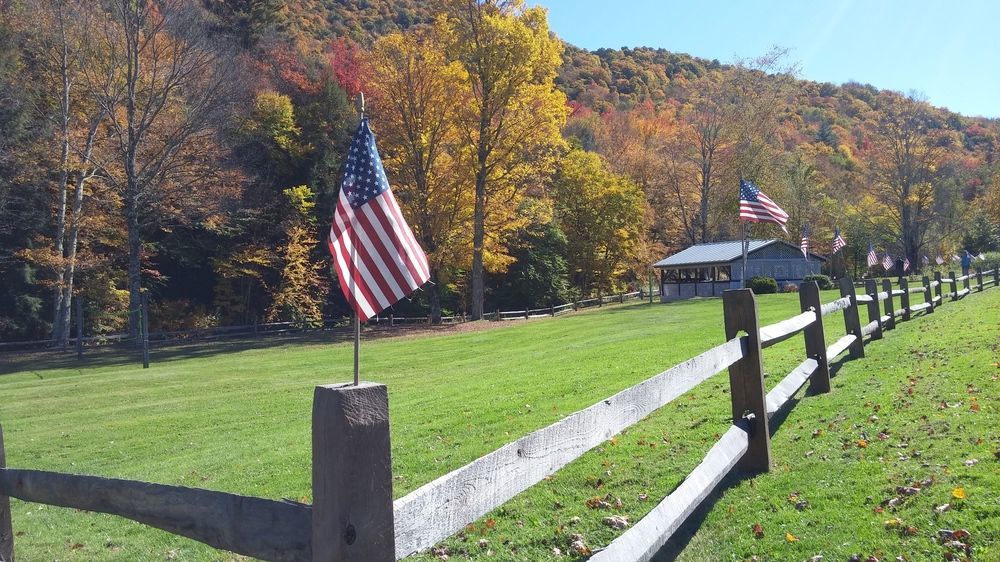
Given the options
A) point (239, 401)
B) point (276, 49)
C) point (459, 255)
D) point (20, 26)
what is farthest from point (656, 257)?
point (239, 401)

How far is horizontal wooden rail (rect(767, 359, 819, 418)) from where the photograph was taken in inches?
236

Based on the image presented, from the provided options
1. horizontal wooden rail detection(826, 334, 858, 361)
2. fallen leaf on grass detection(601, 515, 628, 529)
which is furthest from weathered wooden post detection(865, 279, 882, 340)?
fallen leaf on grass detection(601, 515, 628, 529)

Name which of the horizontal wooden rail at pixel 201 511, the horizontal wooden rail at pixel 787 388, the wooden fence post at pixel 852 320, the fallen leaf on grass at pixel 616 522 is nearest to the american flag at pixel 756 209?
the wooden fence post at pixel 852 320

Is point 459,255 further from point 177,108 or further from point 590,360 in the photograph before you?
point 590,360

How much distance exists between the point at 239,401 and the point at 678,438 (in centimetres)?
1163

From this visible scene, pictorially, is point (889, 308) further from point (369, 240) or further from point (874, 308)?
point (369, 240)

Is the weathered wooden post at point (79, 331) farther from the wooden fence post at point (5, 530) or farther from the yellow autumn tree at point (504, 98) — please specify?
the wooden fence post at point (5, 530)

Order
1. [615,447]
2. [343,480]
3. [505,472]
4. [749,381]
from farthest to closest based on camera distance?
[615,447] < [749,381] < [505,472] < [343,480]

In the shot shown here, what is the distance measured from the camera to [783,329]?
674cm

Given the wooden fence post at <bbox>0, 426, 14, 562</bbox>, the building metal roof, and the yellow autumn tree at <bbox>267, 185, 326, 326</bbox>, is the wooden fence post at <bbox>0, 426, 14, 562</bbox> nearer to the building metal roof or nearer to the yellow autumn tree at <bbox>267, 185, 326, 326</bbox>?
the yellow autumn tree at <bbox>267, 185, 326, 326</bbox>

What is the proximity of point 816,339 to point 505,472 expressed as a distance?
6.51 m

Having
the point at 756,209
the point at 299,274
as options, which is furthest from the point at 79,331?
the point at 756,209

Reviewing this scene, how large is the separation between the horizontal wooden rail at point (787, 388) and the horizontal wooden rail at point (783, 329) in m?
0.40

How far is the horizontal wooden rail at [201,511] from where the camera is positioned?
7.38 feet
